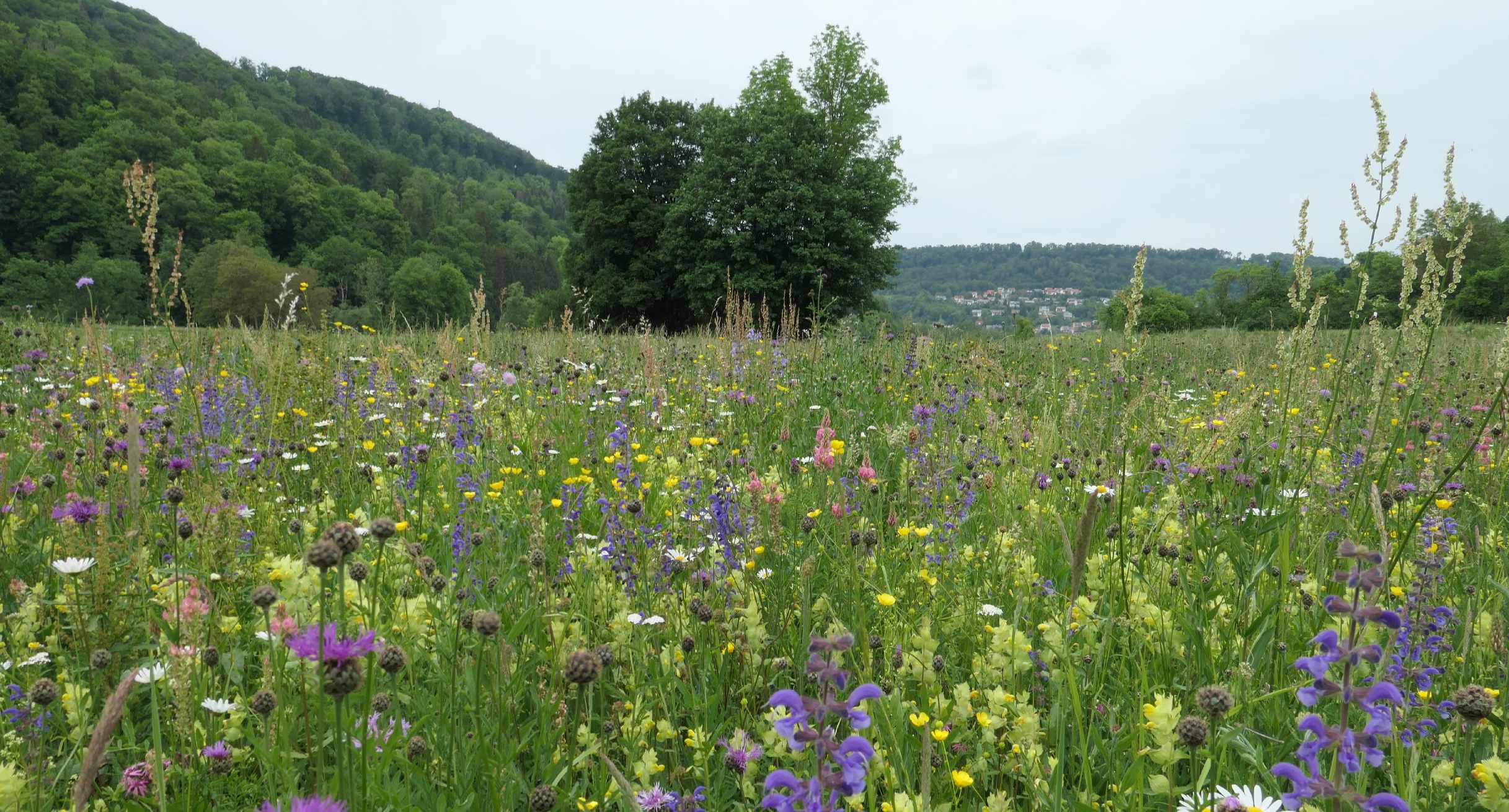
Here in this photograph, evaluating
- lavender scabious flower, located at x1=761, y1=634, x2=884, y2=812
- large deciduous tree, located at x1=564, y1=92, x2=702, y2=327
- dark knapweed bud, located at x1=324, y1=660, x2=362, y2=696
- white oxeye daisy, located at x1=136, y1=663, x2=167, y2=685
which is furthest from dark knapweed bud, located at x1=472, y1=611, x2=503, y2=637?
large deciduous tree, located at x1=564, y1=92, x2=702, y2=327

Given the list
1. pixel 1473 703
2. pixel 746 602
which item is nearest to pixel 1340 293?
pixel 1473 703

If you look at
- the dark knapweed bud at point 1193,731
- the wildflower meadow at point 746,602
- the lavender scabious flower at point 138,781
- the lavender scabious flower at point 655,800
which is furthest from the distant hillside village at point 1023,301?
the lavender scabious flower at point 138,781

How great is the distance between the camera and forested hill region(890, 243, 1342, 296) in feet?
240

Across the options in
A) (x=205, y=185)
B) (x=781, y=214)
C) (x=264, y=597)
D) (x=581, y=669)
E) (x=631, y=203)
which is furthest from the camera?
(x=205, y=185)

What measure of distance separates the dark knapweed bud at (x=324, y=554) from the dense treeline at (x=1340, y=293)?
2.75 metres

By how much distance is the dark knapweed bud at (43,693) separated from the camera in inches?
63.2

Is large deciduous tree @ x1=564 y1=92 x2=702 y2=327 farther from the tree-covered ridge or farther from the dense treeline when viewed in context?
the tree-covered ridge

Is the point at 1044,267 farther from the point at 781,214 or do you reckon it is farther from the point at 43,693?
the point at 43,693

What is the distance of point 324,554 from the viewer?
3.55 feet

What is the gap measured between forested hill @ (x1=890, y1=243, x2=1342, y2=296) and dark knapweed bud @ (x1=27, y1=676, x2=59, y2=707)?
68.6 metres

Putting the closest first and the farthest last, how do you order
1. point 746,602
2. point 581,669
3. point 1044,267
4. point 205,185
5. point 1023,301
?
point 581,669 < point 746,602 < point 205,185 < point 1023,301 < point 1044,267

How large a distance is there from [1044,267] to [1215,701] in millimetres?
93965

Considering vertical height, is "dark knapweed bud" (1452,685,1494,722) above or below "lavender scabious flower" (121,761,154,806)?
above

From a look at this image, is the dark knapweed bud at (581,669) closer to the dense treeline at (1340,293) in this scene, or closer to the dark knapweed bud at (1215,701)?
the dark knapweed bud at (1215,701)
